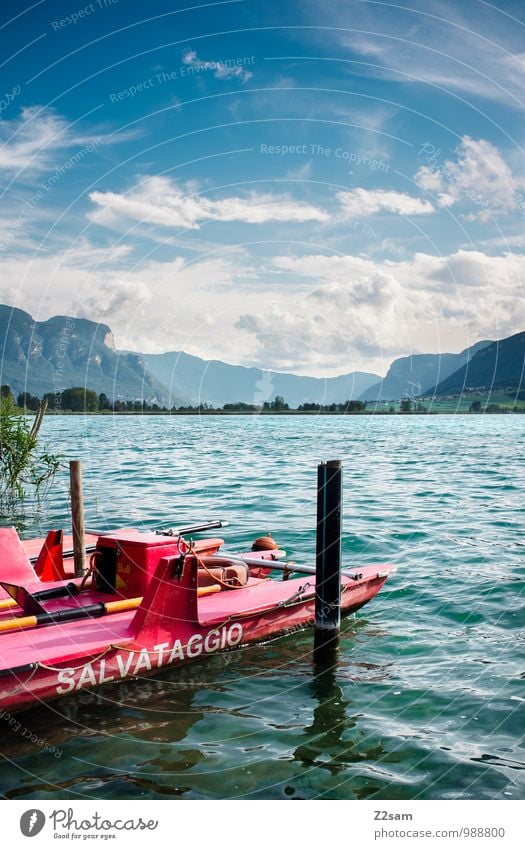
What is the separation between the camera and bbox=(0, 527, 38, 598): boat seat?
10766mm

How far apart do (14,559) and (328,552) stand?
441 centimetres

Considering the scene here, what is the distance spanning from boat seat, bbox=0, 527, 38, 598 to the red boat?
1 cm

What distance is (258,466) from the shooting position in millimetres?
33781

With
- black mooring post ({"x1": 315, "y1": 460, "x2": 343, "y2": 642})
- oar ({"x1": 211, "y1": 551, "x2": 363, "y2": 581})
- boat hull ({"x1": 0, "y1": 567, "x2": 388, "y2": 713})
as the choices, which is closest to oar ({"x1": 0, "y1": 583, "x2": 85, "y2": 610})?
boat hull ({"x1": 0, "y1": 567, "x2": 388, "y2": 713})

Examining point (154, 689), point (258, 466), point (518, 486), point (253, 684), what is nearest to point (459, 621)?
point (253, 684)

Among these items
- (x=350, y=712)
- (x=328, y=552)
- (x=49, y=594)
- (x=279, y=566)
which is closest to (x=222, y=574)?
(x=279, y=566)

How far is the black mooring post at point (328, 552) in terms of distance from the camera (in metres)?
10.3

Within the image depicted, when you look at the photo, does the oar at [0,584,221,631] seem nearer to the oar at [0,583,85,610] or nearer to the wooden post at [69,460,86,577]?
the oar at [0,583,85,610]

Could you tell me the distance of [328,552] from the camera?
34.2 feet

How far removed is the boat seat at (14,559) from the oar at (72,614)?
1.29 metres

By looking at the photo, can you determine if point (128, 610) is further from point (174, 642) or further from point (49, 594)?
point (49, 594)

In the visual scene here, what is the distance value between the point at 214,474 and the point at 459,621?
19.3 metres

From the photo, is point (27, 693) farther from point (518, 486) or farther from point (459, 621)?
point (518, 486)

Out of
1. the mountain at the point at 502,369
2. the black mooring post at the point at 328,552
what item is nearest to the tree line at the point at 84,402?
the black mooring post at the point at 328,552
